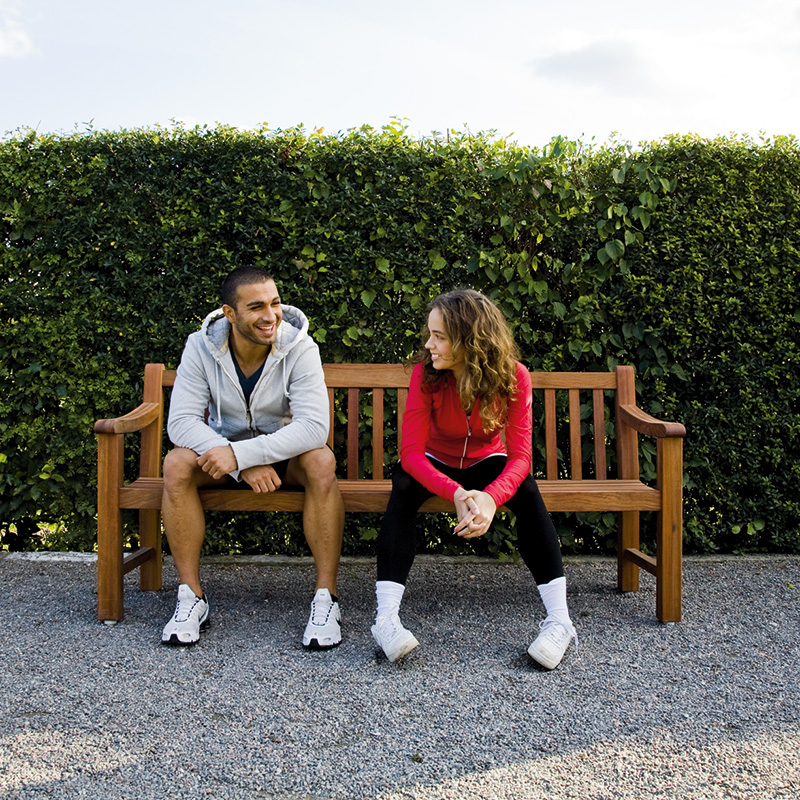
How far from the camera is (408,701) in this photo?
2660mm

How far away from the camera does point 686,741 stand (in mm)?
2395

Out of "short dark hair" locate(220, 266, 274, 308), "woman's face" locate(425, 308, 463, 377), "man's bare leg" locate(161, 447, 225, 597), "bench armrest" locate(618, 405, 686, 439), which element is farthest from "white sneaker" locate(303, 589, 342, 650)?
"bench armrest" locate(618, 405, 686, 439)

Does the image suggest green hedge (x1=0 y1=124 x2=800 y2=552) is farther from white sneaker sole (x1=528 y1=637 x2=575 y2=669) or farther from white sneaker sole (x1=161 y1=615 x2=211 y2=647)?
white sneaker sole (x1=528 y1=637 x2=575 y2=669)

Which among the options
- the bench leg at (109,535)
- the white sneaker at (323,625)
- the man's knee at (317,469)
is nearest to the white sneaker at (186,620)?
the bench leg at (109,535)

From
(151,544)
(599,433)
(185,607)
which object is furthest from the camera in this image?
(599,433)

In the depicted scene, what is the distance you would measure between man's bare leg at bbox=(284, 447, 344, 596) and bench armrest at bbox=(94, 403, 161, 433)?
2.76 ft

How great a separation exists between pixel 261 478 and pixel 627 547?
1.89 metres

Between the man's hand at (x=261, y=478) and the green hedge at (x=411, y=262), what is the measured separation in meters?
1.12

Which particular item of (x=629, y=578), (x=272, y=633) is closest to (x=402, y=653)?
(x=272, y=633)

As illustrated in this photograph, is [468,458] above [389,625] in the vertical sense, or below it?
above

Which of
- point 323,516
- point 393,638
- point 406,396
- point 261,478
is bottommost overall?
point 393,638

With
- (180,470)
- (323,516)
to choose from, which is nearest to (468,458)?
(323,516)

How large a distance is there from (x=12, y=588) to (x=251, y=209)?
2.34m

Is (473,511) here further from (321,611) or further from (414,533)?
(321,611)
